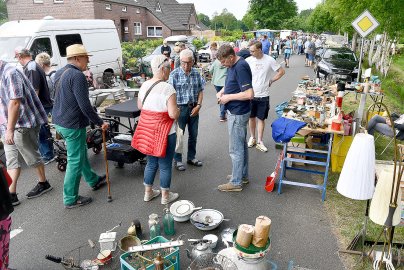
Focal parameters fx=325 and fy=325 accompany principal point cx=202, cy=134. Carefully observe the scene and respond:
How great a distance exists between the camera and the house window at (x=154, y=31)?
35.4m

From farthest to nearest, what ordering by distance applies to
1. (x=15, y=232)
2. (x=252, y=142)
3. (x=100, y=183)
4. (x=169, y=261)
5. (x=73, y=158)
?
1. (x=252, y=142)
2. (x=100, y=183)
3. (x=73, y=158)
4. (x=15, y=232)
5. (x=169, y=261)

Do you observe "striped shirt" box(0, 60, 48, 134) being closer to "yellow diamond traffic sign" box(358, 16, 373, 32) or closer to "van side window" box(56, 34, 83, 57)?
"yellow diamond traffic sign" box(358, 16, 373, 32)

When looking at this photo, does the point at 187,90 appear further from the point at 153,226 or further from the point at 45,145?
the point at 45,145

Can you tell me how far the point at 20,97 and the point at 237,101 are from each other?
2708 millimetres

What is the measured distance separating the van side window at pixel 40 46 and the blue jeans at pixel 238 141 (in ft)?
24.1

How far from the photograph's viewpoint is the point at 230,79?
14.1ft

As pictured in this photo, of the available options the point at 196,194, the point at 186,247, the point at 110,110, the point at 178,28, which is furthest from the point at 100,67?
the point at 178,28

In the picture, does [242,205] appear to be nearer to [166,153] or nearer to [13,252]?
[166,153]

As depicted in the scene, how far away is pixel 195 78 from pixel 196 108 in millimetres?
475

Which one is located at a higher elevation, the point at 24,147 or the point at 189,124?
the point at 189,124

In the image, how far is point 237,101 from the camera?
14.0ft

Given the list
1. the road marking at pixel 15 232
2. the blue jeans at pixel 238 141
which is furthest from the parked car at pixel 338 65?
the road marking at pixel 15 232

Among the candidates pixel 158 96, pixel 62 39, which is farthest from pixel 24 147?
pixel 62 39

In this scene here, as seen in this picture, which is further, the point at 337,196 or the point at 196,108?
the point at 196,108
